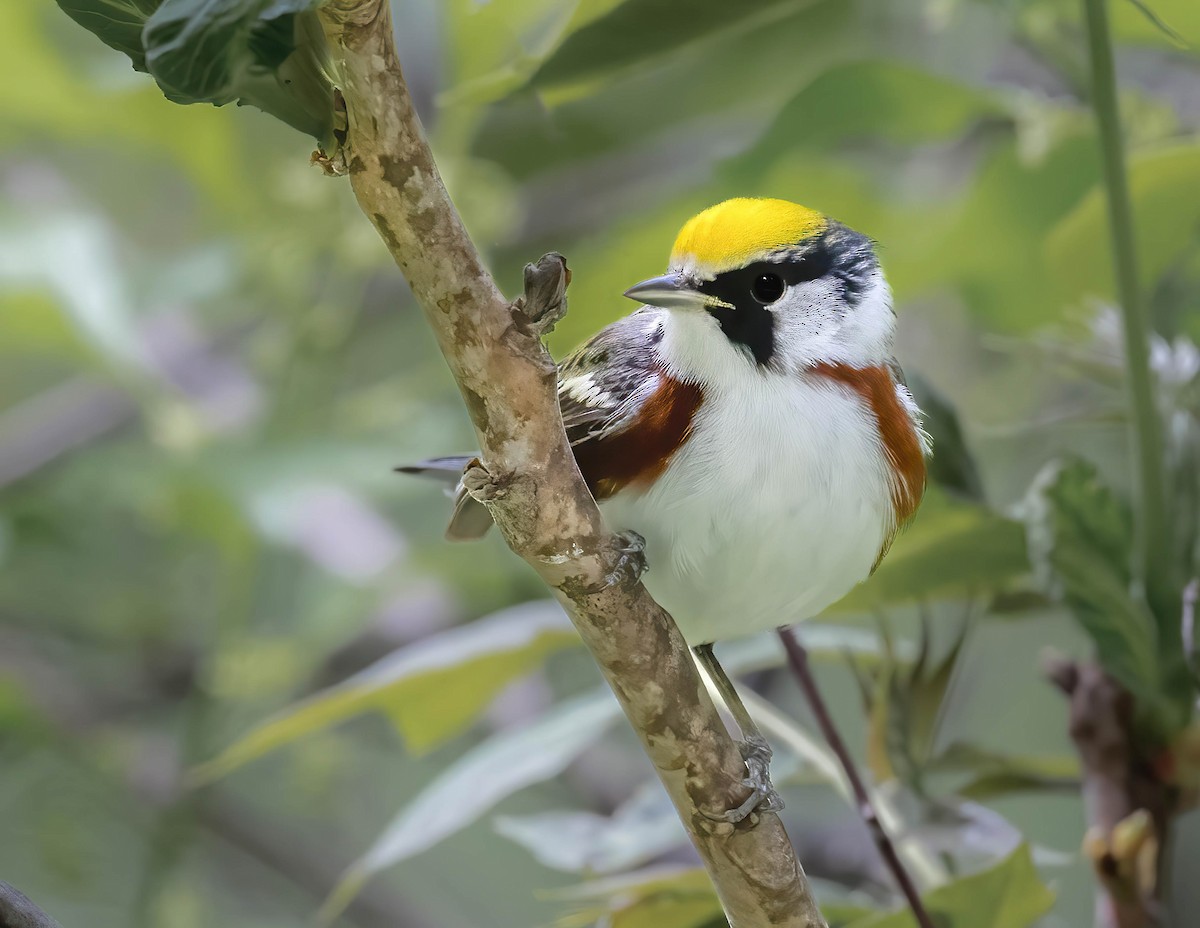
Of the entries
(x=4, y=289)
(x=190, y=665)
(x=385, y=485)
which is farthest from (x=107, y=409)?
(x=385, y=485)

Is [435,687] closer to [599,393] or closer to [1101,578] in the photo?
[599,393]

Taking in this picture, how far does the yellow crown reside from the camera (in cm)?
70

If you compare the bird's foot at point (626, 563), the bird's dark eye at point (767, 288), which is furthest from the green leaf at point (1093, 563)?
the bird's foot at point (626, 563)

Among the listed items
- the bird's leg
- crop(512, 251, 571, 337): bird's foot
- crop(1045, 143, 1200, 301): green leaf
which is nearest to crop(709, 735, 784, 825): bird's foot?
the bird's leg

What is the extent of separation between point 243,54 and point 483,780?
2.63 ft

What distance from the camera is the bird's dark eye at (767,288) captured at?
0.76 meters

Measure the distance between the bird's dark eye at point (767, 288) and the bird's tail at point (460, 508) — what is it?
7.8 inches

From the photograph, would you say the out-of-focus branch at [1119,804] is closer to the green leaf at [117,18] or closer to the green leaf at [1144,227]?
the green leaf at [1144,227]

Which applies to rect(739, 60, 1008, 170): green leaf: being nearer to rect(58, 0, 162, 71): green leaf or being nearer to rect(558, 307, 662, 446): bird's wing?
rect(558, 307, 662, 446): bird's wing

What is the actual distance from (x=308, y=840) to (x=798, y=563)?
69.1 inches

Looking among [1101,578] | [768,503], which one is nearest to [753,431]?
[768,503]

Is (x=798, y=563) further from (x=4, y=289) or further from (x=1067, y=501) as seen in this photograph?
(x=4, y=289)

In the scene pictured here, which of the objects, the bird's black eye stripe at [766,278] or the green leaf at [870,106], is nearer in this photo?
the bird's black eye stripe at [766,278]

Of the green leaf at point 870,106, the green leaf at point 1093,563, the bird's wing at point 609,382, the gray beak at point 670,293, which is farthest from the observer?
the green leaf at point 870,106
